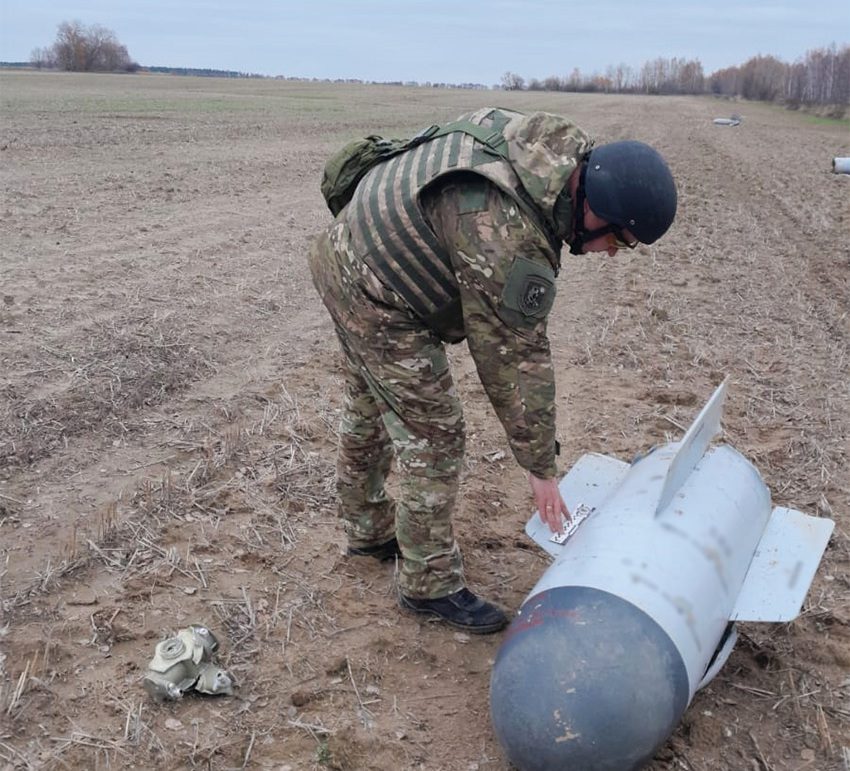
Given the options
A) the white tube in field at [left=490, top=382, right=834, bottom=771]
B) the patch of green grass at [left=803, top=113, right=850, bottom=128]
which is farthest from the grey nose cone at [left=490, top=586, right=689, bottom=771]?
the patch of green grass at [left=803, top=113, right=850, bottom=128]

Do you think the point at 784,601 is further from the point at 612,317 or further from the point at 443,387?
the point at 612,317

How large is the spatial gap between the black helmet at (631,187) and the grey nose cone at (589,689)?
3.85 ft

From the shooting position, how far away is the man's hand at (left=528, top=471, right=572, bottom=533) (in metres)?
3.04

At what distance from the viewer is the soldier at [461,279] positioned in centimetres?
267

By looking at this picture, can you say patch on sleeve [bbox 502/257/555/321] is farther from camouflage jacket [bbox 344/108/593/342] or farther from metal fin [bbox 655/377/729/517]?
metal fin [bbox 655/377/729/517]

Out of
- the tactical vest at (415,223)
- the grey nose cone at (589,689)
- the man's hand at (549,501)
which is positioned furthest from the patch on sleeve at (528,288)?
the grey nose cone at (589,689)

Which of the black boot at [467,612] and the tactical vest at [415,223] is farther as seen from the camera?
the black boot at [467,612]

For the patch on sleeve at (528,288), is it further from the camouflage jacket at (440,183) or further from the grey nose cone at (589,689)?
the grey nose cone at (589,689)

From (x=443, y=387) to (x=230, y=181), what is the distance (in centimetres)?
1054

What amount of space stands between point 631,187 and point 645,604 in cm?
128

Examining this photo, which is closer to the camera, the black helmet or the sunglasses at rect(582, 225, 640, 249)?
the black helmet

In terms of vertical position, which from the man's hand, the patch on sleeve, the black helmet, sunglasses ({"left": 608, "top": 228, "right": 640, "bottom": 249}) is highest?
the black helmet

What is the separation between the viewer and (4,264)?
7.31 m

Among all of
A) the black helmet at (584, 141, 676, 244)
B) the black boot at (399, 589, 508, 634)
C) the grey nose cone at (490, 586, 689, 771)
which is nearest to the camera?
the grey nose cone at (490, 586, 689, 771)
